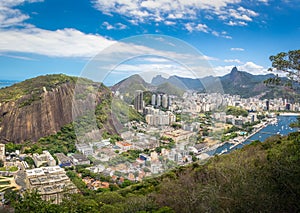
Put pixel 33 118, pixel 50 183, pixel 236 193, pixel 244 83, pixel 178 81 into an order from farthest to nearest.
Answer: pixel 244 83
pixel 33 118
pixel 50 183
pixel 178 81
pixel 236 193

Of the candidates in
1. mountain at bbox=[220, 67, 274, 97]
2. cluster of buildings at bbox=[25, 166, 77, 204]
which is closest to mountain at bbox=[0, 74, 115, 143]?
cluster of buildings at bbox=[25, 166, 77, 204]

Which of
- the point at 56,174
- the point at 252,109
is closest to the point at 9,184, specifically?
the point at 56,174

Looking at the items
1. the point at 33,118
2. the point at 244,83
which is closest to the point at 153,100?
the point at 33,118

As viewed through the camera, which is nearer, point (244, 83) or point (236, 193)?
point (236, 193)

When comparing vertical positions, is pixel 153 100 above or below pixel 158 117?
above

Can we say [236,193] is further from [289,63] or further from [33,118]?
[33,118]

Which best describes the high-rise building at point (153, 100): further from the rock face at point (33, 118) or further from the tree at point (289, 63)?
the rock face at point (33, 118)

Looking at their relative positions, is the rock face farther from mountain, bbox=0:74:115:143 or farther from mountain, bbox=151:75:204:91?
mountain, bbox=151:75:204:91
